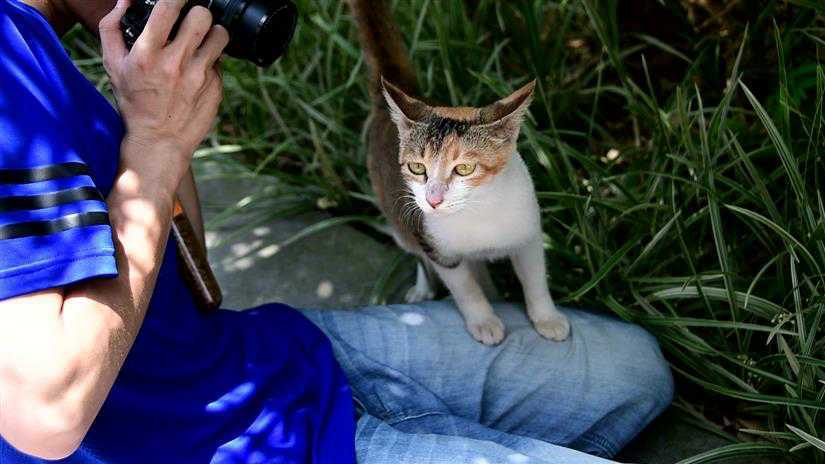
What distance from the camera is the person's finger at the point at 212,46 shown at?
1249mm

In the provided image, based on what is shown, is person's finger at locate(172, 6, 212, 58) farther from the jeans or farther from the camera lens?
the jeans

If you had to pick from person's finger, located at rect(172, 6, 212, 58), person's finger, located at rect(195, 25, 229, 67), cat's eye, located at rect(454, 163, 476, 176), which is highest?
person's finger, located at rect(172, 6, 212, 58)

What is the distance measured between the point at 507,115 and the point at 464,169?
14 cm

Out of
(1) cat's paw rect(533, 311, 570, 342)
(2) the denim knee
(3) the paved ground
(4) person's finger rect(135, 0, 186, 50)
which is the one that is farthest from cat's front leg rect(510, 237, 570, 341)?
(4) person's finger rect(135, 0, 186, 50)

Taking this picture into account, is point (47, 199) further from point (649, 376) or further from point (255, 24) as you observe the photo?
point (649, 376)

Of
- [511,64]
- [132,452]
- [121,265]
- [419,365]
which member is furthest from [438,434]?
[511,64]

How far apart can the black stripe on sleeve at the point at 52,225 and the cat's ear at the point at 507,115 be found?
0.77 meters

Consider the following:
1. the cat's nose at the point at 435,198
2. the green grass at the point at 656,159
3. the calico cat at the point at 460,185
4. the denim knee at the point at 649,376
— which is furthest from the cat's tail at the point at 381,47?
the denim knee at the point at 649,376

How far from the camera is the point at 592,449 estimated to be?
5.27ft

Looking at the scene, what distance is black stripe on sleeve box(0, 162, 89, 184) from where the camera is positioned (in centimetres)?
98

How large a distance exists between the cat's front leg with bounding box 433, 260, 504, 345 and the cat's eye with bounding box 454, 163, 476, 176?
275 millimetres

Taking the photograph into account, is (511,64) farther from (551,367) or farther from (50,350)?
(50,350)

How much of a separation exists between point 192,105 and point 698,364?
1182mm

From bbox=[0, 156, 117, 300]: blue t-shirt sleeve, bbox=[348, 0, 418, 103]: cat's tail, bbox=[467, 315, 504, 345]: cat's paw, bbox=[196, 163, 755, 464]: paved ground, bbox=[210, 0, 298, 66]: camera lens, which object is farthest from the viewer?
bbox=[196, 163, 755, 464]: paved ground
